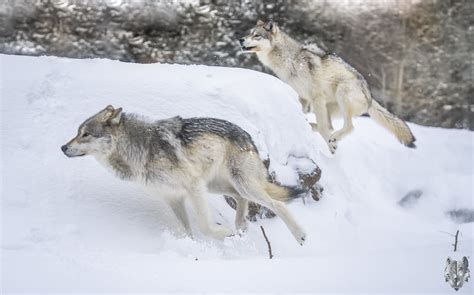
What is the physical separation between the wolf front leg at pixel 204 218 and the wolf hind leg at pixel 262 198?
287 millimetres

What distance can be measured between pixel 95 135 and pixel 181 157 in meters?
0.65

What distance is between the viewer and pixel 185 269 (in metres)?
3.61

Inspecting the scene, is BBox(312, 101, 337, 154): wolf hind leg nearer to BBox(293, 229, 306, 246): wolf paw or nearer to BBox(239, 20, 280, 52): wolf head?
BBox(239, 20, 280, 52): wolf head

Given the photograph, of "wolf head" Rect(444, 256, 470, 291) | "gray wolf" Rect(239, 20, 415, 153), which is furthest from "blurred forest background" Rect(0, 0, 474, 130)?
"wolf head" Rect(444, 256, 470, 291)

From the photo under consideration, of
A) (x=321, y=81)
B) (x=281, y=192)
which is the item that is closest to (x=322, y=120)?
(x=321, y=81)

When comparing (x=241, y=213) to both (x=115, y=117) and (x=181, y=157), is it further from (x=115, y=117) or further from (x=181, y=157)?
(x=115, y=117)

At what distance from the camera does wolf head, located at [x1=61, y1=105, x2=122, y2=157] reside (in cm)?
480

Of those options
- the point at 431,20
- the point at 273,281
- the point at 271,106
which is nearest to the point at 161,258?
the point at 273,281

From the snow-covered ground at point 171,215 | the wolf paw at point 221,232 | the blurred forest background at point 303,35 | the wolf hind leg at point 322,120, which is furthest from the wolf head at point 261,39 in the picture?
the blurred forest background at point 303,35

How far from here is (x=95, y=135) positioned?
4859mm

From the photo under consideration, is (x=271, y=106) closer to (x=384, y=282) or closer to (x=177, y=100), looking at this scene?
→ (x=177, y=100)

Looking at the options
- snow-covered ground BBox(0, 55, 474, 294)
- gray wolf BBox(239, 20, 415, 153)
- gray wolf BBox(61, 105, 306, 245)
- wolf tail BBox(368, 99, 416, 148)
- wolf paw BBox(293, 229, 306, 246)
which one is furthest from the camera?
wolf tail BBox(368, 99, 416, 148)

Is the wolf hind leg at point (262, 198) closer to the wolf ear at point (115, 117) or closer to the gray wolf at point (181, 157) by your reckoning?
the gray wolf at point (181, 157)

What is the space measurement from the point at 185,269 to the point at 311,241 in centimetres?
237
